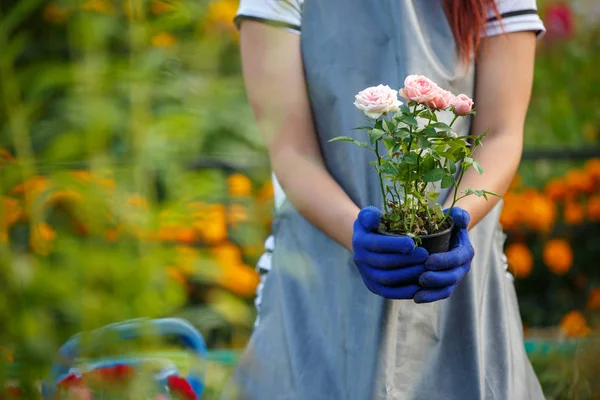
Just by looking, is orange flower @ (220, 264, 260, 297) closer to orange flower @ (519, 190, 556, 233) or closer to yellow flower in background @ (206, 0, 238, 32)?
yellow flower in background @ (206, 0, 238, 32)

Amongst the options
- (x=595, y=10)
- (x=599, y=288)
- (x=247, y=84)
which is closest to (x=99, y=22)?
(x=247, y=84)

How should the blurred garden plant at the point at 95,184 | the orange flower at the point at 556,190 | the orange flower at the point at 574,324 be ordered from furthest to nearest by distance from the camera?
1. the orange flower at the point at 556,190
2. the orange flower at the point at 574,324
3. the blurred garden plant at the point at 95,184

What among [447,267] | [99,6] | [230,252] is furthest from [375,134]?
[230,252]

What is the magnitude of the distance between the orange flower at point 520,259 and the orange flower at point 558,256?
0.28 feet

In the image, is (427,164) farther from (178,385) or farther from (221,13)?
(221,13)

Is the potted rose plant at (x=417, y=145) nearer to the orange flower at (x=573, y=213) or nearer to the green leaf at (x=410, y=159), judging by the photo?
the green leaf at (x=410, y=159)

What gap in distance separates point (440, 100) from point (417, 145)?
0.28 feet

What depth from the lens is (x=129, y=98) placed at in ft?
3.09

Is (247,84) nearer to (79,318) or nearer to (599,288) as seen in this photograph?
(79,318)

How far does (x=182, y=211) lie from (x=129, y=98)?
178 millimetres

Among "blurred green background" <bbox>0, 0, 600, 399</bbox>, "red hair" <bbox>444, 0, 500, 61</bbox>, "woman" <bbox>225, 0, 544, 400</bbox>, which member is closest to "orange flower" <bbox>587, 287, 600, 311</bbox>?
"woman" <bbox>225, 0, 544, 400</bbox>

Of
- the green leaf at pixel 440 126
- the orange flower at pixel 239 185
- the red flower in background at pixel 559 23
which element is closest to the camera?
the green leaf at pixel 440 126

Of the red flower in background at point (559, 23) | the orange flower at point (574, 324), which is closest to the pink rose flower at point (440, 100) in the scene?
the orange flower at point (574, 324)

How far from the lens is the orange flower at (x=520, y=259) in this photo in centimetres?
337
